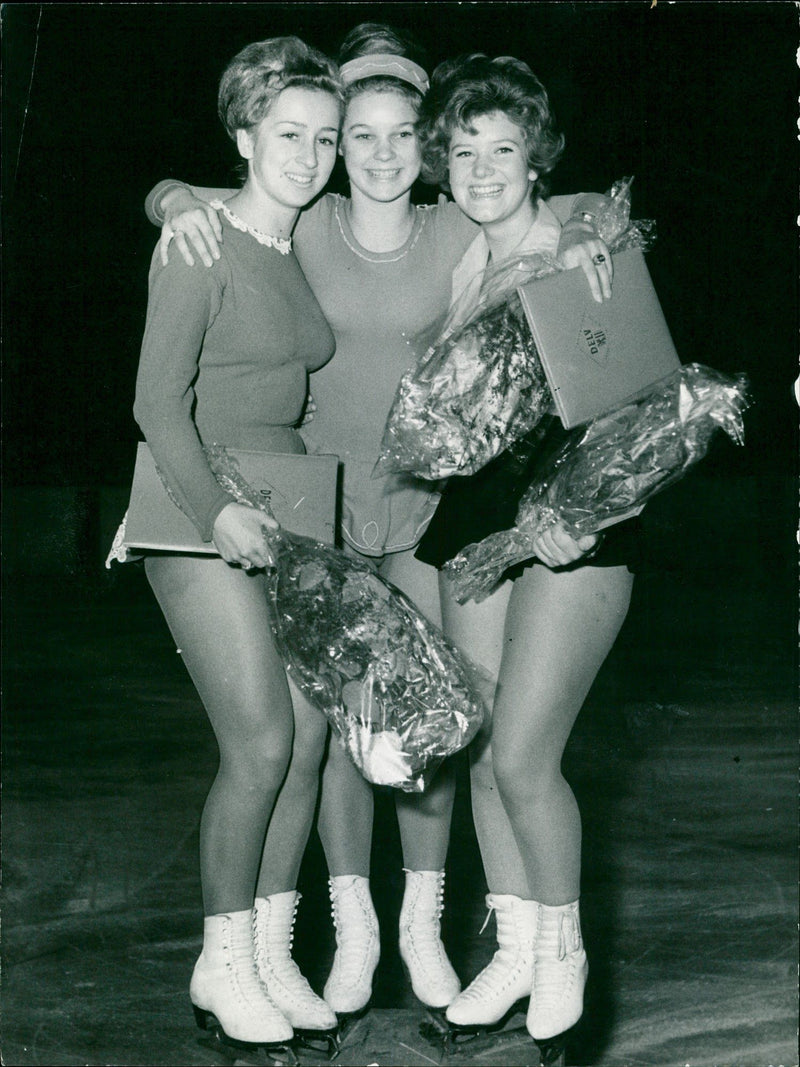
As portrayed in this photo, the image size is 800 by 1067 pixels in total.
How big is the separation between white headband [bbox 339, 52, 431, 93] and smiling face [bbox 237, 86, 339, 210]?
0.13m

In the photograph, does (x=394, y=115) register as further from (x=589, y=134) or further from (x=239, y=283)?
(x=589, y=134)

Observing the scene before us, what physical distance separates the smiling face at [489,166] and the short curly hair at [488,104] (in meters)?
0.01

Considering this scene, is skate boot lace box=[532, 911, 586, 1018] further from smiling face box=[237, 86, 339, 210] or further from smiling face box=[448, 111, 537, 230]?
smiling face box=[237, 86, 339, 210]

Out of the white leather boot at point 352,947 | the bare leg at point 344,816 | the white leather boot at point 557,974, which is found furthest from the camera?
the bare leg at point 344,816

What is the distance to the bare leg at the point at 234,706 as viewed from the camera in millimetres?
2150

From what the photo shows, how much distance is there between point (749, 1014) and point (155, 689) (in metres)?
3.75

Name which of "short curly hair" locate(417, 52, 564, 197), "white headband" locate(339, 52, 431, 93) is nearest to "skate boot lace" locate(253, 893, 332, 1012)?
"short curly hair" locate(417, 52, 564, 197)

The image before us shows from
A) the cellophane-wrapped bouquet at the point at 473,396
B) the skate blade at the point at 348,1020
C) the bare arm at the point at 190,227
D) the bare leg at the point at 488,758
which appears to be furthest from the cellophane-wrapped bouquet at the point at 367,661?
the skate blade at the point at 348,1020

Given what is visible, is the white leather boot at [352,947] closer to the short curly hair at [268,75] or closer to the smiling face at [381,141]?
the smiling face at [381,141]

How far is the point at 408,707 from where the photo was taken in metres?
2.03

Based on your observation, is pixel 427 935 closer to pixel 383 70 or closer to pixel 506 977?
pixel 506 977

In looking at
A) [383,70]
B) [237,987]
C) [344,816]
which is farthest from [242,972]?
[383,70]

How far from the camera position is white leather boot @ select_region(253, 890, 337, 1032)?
2.21 m

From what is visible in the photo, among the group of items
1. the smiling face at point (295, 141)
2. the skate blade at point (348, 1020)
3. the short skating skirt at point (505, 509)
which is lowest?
the skate blade at point (348, 1020)
